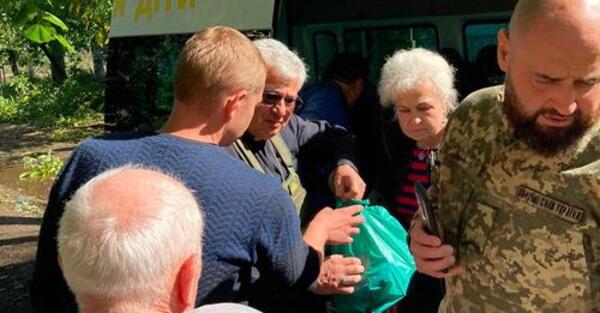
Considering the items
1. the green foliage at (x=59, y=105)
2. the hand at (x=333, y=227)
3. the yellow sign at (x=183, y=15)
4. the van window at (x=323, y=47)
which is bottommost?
the green foliage at (x=59, y=105)

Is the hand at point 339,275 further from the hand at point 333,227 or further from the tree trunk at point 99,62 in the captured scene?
the tree trunk at point 99,62

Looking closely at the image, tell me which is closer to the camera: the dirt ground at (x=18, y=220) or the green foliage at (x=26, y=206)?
the dirt ground at (x=18, y=220)

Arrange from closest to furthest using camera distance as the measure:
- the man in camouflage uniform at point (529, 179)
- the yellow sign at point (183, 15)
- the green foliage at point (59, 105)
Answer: the man in camouflage uniform at point (529, 179) → the yellow sign at point (183, 15) → the green foliage at point (59, 105)

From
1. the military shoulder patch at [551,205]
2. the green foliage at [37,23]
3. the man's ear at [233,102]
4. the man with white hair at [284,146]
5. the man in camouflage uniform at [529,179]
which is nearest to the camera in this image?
the man in camouflage uniform at [529,179]

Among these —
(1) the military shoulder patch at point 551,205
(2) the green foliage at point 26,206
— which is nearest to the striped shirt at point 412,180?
(1) the military shoulder patch at point 551,205

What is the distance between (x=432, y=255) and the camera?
1678 mm

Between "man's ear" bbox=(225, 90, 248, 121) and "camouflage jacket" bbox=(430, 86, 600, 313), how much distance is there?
0.57 metres

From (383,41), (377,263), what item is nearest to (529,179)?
(377,263)

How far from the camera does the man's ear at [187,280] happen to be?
1.25m

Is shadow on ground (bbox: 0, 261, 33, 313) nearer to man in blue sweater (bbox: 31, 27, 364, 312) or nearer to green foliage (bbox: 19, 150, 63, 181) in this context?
man in blue sweater (bbox: 31, 27, 364, 312)

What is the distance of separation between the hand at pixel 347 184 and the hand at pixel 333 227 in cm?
25

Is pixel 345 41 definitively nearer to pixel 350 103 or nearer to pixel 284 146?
pixel 350 103

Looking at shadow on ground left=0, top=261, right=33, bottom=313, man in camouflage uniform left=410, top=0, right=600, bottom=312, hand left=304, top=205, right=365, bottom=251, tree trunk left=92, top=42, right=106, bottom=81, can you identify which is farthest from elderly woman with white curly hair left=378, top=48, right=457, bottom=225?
tree trunk left=92, top=42, right=106, bottom=81

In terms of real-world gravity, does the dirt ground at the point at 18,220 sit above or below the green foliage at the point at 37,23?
below
